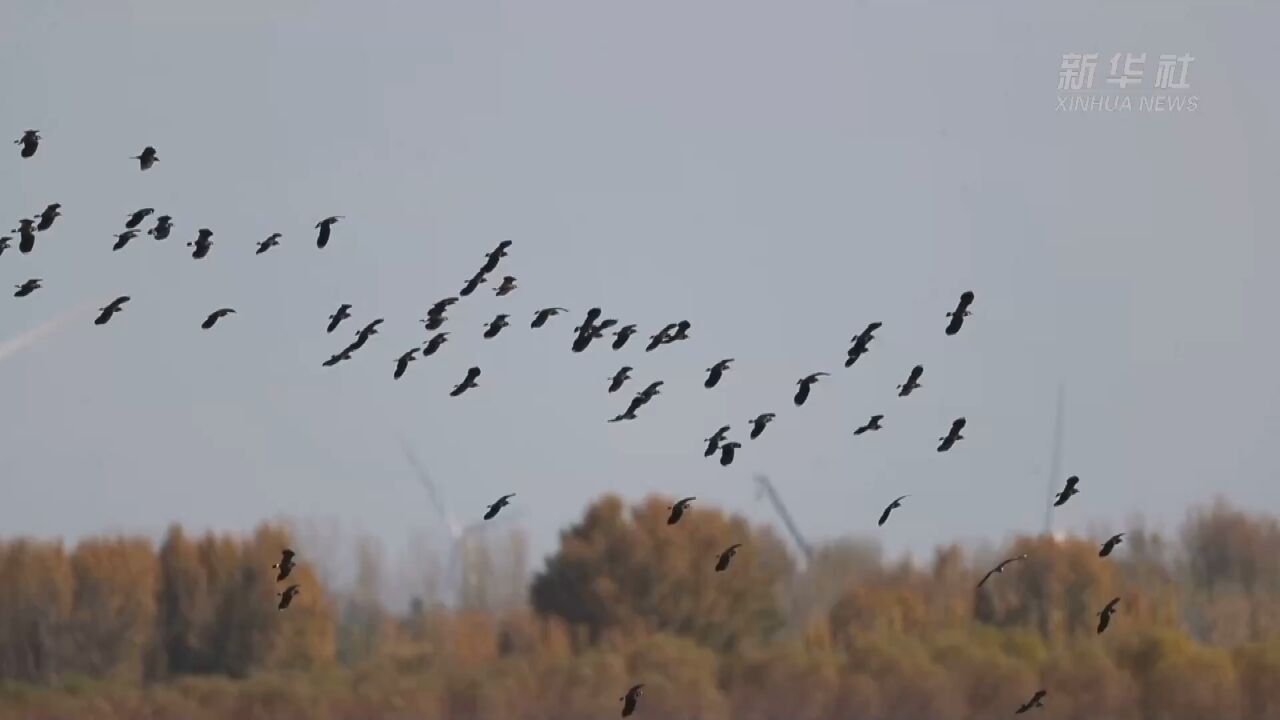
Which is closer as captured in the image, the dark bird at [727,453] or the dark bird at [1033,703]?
the dark bird at [727,453]

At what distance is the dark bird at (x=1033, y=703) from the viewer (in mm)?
65975

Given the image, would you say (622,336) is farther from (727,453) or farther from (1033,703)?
(1033,703)

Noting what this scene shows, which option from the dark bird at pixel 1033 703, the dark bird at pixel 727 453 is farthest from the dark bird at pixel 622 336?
the dark bird at pixel 1033 703

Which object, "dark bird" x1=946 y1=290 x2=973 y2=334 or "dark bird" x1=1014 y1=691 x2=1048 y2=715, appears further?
"dark bird" x1=1014 y1=691 x2=1048 y2=715

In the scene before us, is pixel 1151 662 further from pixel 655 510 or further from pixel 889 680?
pixel 655 510

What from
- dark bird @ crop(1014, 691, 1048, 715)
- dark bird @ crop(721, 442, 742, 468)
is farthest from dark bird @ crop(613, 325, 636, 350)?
dark bird @ crop(1014, 691, 1048, 715)

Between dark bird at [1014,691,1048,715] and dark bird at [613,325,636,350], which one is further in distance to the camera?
dark bird at [1014,691,1048,715]

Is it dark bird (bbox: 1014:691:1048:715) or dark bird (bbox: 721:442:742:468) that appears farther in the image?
dark bird (bbox: 1014:691:1048:715)

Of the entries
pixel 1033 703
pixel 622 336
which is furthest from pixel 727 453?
pixel 1033 703

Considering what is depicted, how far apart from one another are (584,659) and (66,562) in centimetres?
1693

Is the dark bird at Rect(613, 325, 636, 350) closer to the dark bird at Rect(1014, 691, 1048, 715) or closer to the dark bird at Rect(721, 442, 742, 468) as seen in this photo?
the dark bird at Rect(721, 442, 742, 468)

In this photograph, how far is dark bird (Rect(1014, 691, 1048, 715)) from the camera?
66.0 metres

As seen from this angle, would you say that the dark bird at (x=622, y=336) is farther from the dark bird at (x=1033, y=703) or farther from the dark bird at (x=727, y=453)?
the dark bird at (x=1033, y=703)

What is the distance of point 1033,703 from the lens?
217 ft
